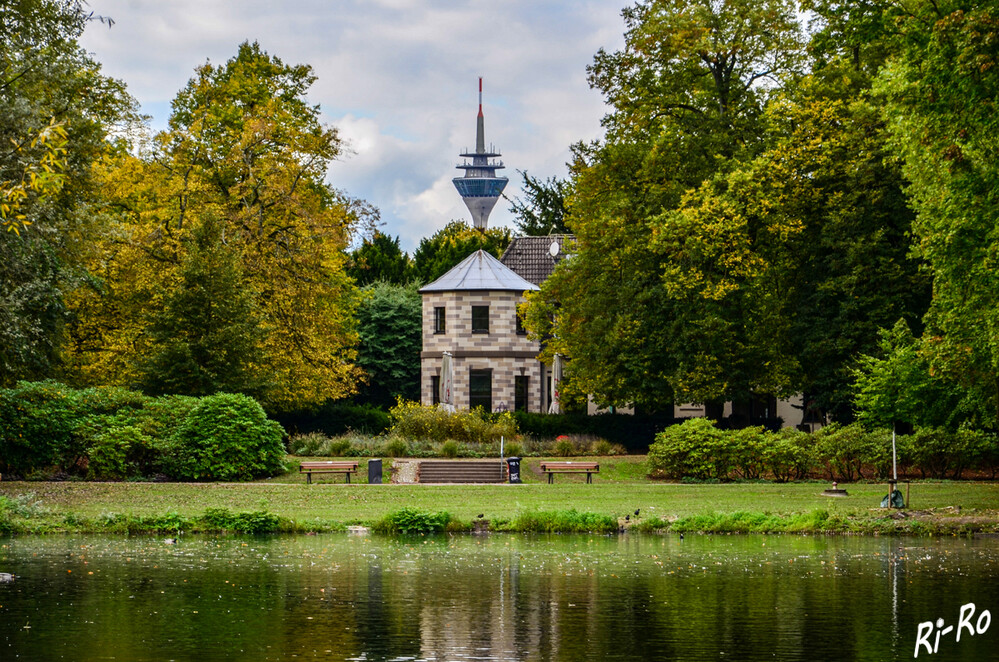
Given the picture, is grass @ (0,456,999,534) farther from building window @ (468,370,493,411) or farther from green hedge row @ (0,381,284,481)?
building window @ (468,370,493,411)

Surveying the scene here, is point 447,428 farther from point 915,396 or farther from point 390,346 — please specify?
point 390,346

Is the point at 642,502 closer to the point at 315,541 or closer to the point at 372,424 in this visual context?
the point at 315,541

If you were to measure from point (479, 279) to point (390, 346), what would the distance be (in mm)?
8856

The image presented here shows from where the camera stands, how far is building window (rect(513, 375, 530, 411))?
194 feet

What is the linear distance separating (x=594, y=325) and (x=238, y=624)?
2963 centimetres

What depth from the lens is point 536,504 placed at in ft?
88.6

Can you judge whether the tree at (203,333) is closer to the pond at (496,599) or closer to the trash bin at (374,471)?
the trash bin at (374,471)

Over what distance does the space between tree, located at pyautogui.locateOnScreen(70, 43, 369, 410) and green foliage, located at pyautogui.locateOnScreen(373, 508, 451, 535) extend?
50.9ft

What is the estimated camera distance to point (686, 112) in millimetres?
42125

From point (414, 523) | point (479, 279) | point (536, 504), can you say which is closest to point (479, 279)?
point (479, 279)

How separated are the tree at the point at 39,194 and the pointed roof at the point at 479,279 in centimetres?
2385

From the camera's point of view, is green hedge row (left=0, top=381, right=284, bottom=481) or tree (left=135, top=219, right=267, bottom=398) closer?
green hedge row (left=0, top=381, right=284, bottom=481)

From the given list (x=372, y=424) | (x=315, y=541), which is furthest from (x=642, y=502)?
(x=372, y=424)

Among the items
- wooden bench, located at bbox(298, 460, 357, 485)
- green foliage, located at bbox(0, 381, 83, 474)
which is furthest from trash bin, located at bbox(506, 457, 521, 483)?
green foliage, located at bbox(0, 381, 83, 474)
